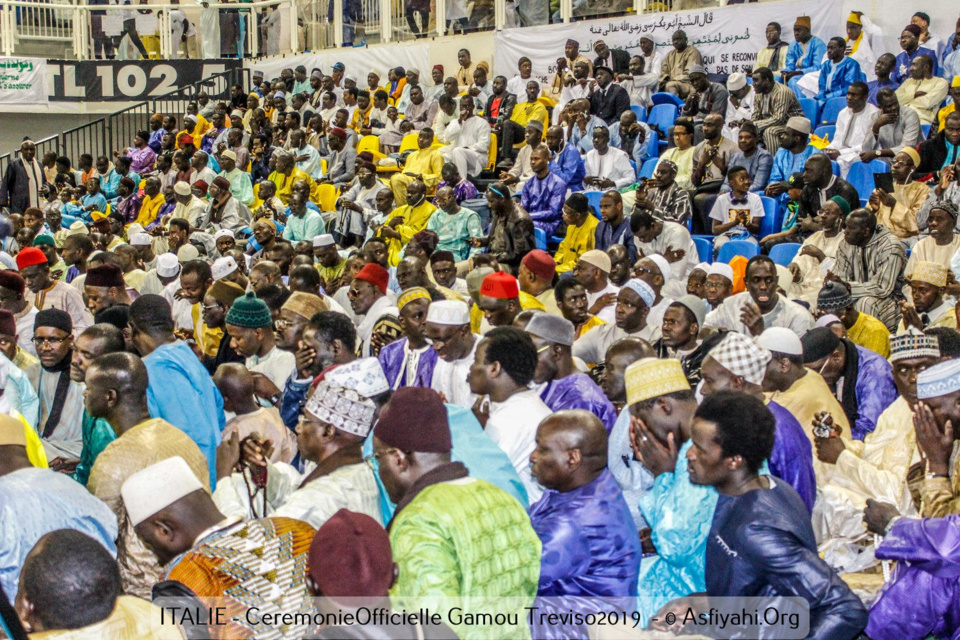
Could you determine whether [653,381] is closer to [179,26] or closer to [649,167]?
[649,167]

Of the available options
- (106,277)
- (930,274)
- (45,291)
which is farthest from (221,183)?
(930,274)

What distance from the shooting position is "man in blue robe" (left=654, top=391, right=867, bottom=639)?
10.1 feet

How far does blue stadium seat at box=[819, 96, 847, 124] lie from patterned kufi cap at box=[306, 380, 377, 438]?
32.6 ft

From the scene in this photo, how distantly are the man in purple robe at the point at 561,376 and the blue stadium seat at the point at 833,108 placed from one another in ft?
27.0

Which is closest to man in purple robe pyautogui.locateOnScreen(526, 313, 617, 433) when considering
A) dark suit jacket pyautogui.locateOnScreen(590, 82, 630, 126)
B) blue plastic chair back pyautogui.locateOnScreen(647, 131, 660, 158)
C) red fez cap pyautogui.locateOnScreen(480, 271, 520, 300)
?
red fez cap pyautogui.locateOnScreen(480, 271, 520, 300)

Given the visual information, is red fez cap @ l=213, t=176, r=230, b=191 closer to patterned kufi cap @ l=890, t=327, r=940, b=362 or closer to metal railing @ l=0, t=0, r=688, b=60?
metal railing @ l=0, t=0, r=688, b=60

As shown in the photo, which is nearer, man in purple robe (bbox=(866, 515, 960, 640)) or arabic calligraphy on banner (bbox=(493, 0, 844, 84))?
man in purple robe (bbox=(866, 515, 960, 640))

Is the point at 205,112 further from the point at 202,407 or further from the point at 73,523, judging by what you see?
the point at 73,523

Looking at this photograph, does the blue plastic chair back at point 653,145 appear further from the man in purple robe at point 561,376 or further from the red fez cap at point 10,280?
the man in purple robe at point 561,376

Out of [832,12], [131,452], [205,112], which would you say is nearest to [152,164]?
[205,112]

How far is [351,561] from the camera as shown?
8.20 ft

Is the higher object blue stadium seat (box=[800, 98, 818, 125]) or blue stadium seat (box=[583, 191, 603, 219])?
blue stadium seat (box=[800, 98, 818, 125])

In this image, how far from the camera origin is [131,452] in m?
4.16

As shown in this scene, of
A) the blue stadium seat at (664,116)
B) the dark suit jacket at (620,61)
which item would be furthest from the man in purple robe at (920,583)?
the dark suit jacket at (620,61)
